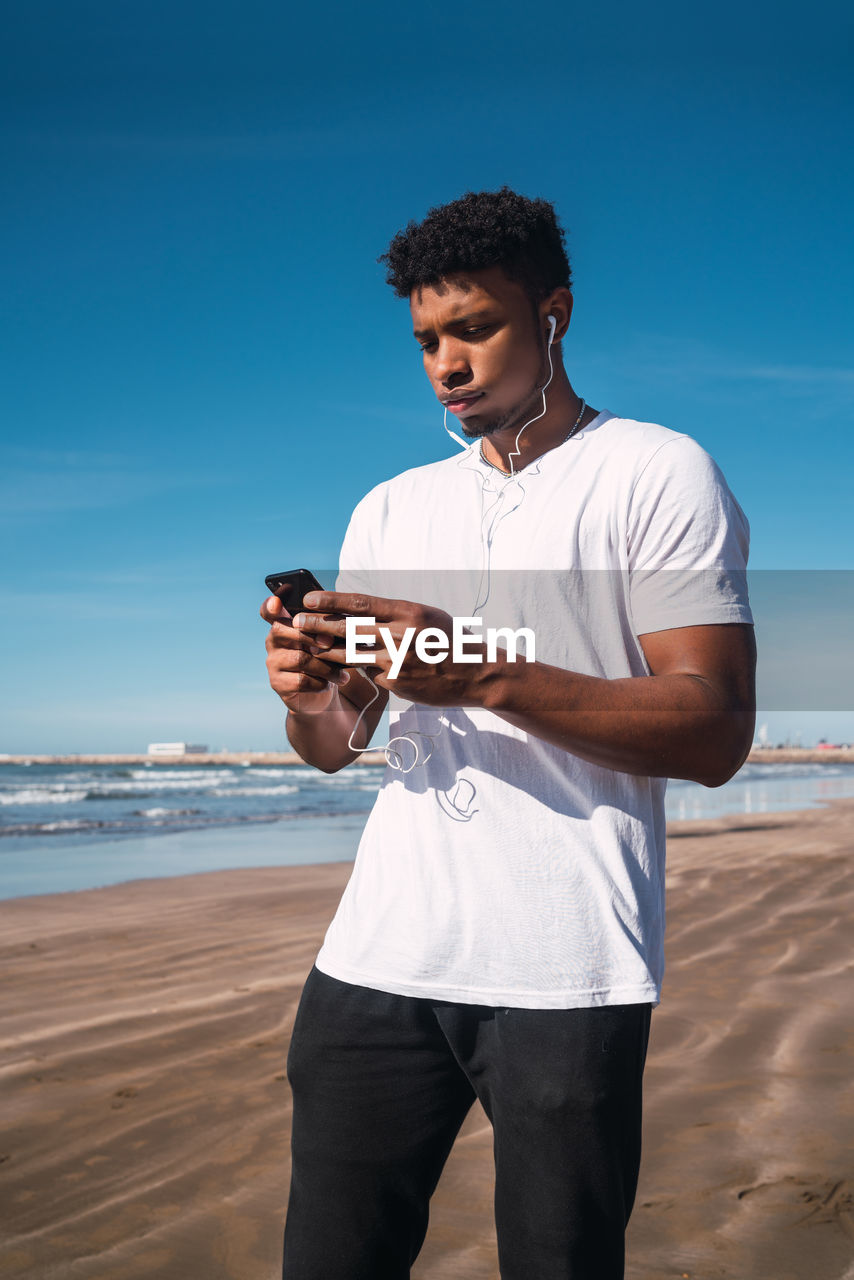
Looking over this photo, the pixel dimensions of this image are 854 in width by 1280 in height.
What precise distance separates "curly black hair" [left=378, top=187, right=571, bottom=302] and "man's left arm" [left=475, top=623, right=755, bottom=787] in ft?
2.40

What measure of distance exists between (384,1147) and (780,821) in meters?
16.4

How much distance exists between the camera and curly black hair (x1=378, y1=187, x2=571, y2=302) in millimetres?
1663

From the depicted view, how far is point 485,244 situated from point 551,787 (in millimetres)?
920

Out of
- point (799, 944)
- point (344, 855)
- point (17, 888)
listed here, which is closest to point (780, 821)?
point (344, 855)

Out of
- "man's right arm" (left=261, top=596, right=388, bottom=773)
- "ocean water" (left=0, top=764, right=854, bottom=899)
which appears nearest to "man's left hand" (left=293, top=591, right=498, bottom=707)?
"man's right arm" (left=261, top=596, right=388, bottom=773)

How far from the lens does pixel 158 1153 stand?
3490mm

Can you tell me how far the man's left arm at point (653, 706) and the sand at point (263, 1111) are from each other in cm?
208

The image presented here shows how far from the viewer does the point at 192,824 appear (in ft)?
57.8

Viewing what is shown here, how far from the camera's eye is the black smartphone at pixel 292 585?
1598 mm

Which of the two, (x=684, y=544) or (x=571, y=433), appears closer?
(x=684, y=544)

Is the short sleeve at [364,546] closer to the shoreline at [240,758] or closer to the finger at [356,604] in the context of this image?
the finger at [356,604]

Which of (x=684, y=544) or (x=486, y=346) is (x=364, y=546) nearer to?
(x=486, y=346)

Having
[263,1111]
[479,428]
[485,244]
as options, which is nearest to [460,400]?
[479,428]

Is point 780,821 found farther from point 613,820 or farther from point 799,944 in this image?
point 613,820
